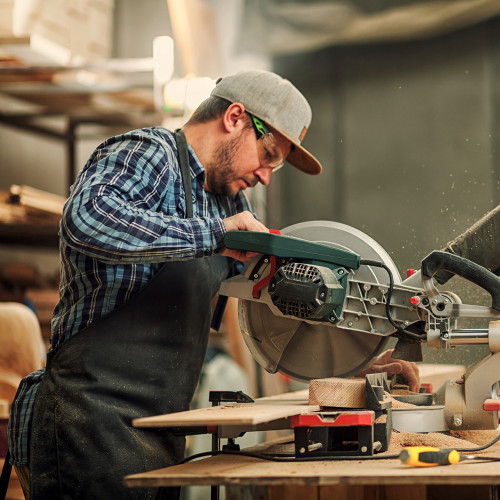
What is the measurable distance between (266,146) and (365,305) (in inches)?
21.1

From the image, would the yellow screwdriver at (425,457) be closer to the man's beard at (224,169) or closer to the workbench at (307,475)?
the workbench at (307,475)

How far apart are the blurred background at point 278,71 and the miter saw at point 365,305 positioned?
41.4 inches

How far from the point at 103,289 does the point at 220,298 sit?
1.51ft

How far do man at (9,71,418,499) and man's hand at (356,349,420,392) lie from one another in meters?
0.44

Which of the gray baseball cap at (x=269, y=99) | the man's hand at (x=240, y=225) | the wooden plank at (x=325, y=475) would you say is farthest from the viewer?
the gray baseball cap at (x=269, y=99)

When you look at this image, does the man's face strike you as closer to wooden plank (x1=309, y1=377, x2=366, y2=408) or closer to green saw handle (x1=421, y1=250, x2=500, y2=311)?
green saw handle (x1=421, y1=250, x2=500, y2=311)

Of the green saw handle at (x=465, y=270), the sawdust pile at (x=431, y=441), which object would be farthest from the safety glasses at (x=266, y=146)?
the sawdust pile at (x=431, y=441)

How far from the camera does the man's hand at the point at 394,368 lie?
1.83 meters

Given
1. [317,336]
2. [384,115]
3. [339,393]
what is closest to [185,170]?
A: [317,336]

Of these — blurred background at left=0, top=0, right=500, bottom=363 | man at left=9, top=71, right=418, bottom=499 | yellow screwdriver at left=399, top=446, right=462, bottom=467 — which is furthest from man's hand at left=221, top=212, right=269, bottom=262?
blurred background at left=0, top=0, right=500, bottom=363

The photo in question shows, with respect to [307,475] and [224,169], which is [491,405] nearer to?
[307,475]

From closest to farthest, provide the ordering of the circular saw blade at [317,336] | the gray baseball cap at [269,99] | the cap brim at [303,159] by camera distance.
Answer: the circular saw blade at [317,336] < the gray baseball cap at [269,99] < the cap brim at [303,159]

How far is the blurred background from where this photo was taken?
345 cm

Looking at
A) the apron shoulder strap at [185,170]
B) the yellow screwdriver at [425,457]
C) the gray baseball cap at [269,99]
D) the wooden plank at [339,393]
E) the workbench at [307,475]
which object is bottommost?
the workbench at [307,475]
